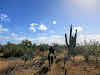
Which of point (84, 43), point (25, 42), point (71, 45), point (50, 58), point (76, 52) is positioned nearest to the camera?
point (50, 58)

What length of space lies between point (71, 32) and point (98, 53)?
20.4 ft

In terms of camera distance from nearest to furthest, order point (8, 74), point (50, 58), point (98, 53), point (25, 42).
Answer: point (8, 74) < point (50, 58) < point (98, 53) < point (25, 42)

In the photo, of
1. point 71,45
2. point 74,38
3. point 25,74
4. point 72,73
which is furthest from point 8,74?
point 74,38

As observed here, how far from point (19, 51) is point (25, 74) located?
492 inches

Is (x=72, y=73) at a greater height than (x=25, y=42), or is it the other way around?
(x=25, y=42)

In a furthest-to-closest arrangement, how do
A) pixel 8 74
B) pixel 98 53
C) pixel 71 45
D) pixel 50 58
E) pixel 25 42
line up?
pixel 25 42 → pixel 98 53 → pixel 71 45 → pixel 50 58 → pixel 8 74

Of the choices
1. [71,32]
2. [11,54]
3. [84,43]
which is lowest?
[11,54]

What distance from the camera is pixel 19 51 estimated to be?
20.8 m

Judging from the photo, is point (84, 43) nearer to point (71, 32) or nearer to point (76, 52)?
point (76, 52)

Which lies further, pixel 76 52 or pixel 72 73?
pixel 76 52

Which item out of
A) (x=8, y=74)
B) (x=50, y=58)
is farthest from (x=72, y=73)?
(x=8, y=74)

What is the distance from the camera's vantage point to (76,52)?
21453 millimetres

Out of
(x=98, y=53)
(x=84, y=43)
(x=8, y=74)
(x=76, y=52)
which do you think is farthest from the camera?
(x=84, y=43)

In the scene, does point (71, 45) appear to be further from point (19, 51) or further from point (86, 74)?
point (19, 51)
